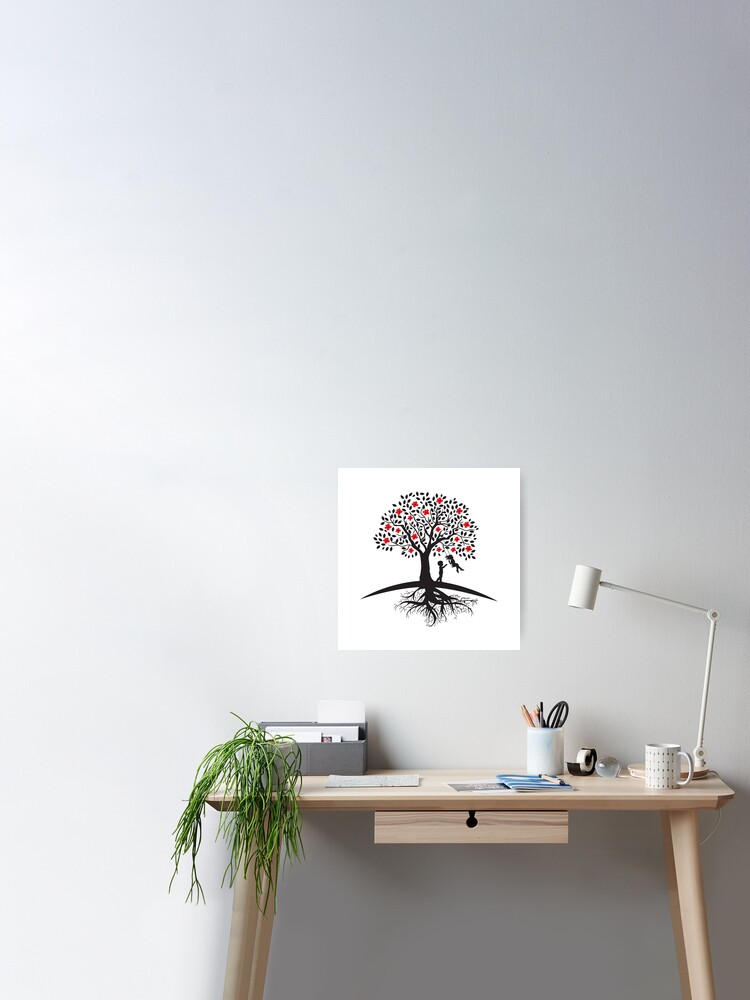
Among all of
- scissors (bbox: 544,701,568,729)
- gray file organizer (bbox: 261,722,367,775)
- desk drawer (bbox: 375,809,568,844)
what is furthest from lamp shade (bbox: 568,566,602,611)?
gray file organizer (bbox: 261,722,367,775)

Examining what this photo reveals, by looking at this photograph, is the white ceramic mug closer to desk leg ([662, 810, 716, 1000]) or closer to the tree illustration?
desk leg ([662, 810, 716, 1000])

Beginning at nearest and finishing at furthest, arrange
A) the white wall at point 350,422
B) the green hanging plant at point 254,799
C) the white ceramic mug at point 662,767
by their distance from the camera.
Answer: the green hanging plant at point 254,799
the white ceramic mug at point 662,767
the white wall at point 350,422

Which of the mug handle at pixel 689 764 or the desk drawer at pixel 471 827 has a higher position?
the mug handle at pixel 689 764

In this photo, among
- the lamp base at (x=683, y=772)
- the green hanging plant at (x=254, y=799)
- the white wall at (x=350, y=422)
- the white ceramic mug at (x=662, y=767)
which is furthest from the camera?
the white wall at (x=350, y=422)

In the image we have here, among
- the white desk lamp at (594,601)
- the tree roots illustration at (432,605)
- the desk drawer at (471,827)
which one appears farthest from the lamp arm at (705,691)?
the tree roots illustration at (432,605)

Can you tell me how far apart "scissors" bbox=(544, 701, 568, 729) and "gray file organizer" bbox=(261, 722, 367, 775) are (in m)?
0.43

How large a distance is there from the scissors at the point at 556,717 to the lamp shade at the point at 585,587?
233 millimetres

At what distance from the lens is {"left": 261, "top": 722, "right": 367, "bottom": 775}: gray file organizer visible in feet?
6.75

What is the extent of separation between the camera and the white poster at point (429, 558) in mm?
2201

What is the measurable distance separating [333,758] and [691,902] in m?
0.79

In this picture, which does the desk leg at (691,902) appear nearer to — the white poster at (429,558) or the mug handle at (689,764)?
the mug handle at (689,764)

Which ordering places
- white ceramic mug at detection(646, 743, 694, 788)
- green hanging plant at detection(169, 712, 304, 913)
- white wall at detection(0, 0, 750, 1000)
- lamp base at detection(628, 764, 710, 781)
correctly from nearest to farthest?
green hanging plant at detection(169, 712, 304, 913)
white ceramic mug at detection(646, 743, 694, 788)
lamp base at detection(628, 764, 710, 781)
white wall at detection(0, 0, 750, 1000)

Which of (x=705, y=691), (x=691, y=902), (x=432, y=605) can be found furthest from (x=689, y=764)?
(x=432, y=605)

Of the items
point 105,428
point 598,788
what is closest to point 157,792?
point 105,428
